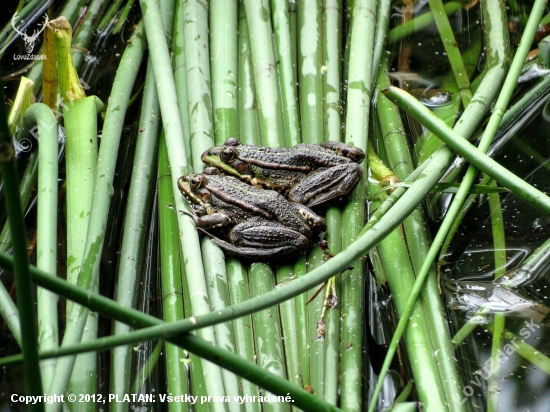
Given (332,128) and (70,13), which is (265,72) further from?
(70,13)

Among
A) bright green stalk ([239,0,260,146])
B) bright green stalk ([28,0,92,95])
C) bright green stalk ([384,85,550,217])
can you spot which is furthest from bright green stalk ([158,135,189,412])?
bright green stalk ([384,85,550,217])

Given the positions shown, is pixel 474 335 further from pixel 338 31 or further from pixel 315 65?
pixel 338 31

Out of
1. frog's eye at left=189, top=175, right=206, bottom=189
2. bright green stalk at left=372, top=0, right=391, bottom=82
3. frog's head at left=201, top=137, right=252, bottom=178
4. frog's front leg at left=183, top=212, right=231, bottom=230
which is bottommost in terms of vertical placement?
frog's front leg at left=183, top=212, right=231, bottom=230

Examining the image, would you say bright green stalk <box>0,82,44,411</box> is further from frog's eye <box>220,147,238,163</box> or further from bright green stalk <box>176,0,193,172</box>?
frog's eye <box>220,147,238,163</box>

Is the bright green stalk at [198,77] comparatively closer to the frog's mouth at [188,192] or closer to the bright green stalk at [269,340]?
the frog's mouth at [188,192]

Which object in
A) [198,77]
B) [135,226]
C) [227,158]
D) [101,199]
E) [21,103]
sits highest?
[198,77]

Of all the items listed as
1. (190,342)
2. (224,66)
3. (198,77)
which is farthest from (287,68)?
(190,342)
